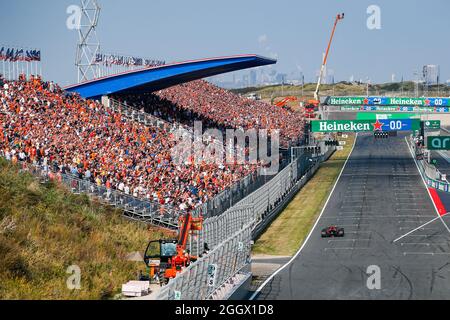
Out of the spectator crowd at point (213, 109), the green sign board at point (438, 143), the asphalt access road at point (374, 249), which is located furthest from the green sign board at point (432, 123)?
the spectator crowd at point (213, 109)

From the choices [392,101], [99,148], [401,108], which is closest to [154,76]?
[99,148]

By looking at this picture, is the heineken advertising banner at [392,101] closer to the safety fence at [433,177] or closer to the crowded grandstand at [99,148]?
the safety fence at [433,177]

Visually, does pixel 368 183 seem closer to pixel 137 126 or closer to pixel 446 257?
pixel 137 126

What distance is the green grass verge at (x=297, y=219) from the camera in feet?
148

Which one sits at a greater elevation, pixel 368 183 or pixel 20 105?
pixel 20 105

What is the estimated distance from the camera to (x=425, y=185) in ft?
232

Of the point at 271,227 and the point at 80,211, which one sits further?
the point at 271,227

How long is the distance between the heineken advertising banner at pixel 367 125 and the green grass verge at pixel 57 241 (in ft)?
138

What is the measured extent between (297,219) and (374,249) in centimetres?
1247

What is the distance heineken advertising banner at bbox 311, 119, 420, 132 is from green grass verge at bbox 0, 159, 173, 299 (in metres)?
42.2

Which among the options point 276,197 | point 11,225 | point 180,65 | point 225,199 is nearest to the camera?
point 11,225

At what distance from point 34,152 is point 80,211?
18.1 feet
